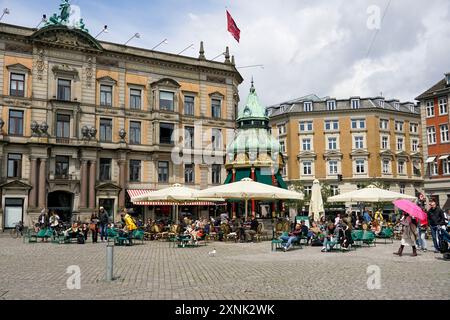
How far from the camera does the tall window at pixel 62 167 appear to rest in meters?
37.8

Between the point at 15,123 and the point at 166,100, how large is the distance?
12.9m

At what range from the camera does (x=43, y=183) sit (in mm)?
36344

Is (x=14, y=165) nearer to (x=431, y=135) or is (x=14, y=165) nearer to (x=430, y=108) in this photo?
(x=431, y=135)

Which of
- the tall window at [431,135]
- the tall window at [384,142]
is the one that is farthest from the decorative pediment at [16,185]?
the tall window at [384,142]

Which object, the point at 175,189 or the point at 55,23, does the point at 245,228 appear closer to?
the point at 175,189

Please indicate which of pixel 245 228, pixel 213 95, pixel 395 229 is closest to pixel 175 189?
pixel 245 228

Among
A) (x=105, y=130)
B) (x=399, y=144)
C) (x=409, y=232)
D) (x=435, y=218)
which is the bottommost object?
(x=409, y=232)

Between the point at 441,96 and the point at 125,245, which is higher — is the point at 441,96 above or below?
above

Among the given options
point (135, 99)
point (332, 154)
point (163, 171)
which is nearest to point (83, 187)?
point (163, 171)

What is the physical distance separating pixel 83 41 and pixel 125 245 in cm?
2341

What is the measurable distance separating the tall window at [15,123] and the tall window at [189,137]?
14.1m

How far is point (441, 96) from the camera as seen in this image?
47.3 m

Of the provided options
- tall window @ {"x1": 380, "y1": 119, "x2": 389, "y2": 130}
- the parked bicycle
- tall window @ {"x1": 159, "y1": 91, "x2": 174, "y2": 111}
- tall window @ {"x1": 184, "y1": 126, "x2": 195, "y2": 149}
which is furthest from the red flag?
tall window @ {"x1": 380, "y1": 119, "x2": 389, "y2": 130}

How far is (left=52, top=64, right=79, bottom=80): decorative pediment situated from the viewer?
3822cm
